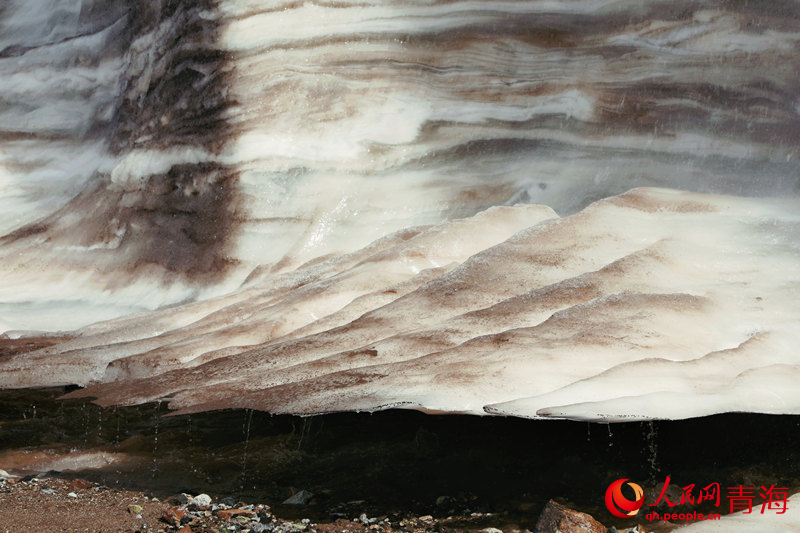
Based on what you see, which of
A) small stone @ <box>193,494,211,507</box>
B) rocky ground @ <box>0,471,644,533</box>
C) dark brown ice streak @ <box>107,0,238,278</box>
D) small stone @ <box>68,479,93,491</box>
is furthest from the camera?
dark brown ice streak @ <box>107,0,238,278</box>

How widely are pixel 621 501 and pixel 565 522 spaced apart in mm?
316

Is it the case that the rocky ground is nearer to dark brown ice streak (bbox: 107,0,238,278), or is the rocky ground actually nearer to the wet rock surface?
the wet rock surface

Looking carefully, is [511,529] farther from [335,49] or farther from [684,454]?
[335,49]

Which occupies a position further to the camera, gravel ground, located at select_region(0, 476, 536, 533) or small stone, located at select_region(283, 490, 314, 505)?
small stone, located at select_region(283, 490, 314, 505)

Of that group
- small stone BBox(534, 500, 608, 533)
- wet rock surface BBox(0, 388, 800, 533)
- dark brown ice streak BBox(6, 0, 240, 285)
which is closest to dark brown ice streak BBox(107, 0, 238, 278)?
dark brown ice streak BBox(6, 0, 240, 285)

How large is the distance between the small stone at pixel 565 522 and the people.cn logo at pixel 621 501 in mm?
144

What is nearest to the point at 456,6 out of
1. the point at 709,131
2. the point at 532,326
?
the point at 709,131

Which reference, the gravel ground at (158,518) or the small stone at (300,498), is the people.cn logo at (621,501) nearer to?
the gravel ground at (158,518)

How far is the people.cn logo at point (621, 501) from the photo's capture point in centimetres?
274

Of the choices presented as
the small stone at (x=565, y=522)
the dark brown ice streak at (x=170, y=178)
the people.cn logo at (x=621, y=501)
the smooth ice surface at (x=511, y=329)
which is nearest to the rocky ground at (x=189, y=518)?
the small stone at (x=565, y=522)

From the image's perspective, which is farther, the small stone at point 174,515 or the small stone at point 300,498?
the small stone at point 300,498

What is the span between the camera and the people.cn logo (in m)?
2.74

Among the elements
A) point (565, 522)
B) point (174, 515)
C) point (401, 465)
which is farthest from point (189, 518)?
point (565, 522)

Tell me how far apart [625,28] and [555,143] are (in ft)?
2.89
